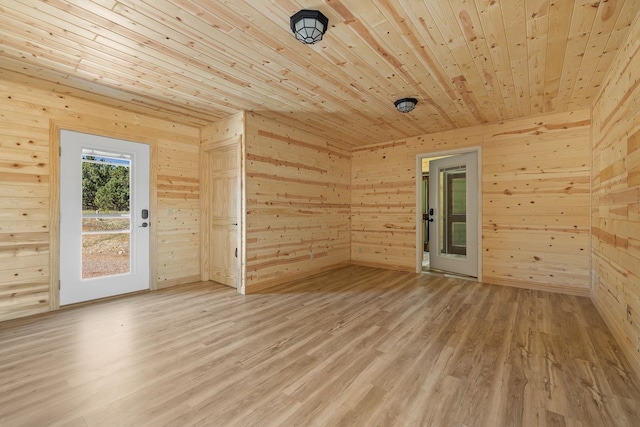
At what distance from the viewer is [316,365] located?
81.7 inches

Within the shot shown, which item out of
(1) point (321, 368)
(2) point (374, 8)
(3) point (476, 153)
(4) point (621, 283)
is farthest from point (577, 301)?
(2) point (374, 8)

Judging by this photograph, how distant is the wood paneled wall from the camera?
6.79 feet

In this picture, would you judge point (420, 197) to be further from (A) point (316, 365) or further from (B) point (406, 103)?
(A) point (316, 365)

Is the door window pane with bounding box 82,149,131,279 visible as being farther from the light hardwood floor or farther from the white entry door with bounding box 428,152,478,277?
the white entry door with bounding box 428,152,478,277

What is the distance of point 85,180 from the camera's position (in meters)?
3.48

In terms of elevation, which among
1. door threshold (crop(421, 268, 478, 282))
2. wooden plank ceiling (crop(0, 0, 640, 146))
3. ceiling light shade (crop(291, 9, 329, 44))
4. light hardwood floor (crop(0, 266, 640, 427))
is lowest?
light hardwood floor (crop(0, 266, 640, 427))

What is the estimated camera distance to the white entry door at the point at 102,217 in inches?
131

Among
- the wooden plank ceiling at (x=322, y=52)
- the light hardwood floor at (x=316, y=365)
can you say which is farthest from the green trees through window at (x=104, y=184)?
the light hardwood floor at (x=316, y=365)

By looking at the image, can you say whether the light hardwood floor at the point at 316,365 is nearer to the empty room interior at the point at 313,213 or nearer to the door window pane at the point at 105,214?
the empty room interior at the point at 313,213

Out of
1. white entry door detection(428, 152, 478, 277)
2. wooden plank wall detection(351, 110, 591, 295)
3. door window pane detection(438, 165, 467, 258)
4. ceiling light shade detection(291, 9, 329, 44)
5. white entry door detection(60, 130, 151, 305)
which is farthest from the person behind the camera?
door window pane detection(438, 165, 467, 258)

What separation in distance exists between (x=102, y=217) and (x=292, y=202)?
102 inches

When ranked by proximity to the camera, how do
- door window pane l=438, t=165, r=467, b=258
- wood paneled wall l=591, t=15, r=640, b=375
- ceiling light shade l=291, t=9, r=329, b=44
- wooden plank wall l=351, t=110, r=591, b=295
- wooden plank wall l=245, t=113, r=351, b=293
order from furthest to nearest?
door window pane l=438, t=165, r=467, b=258, wooden plank wall l=245, t=113, r=351, b=293, wooden plank wall l=351, t=110, r=591, b=295, wood paneled wall l=591, t=15, r=640, b=375, ceiling light shade l=291, t=9, r=329, b=44

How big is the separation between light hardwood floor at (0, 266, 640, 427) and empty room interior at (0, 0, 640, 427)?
2 cm

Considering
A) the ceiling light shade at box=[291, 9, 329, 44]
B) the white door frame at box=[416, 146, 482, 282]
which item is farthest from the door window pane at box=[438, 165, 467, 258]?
the ceiling light shade at box=[291, 9, 329, 44]
